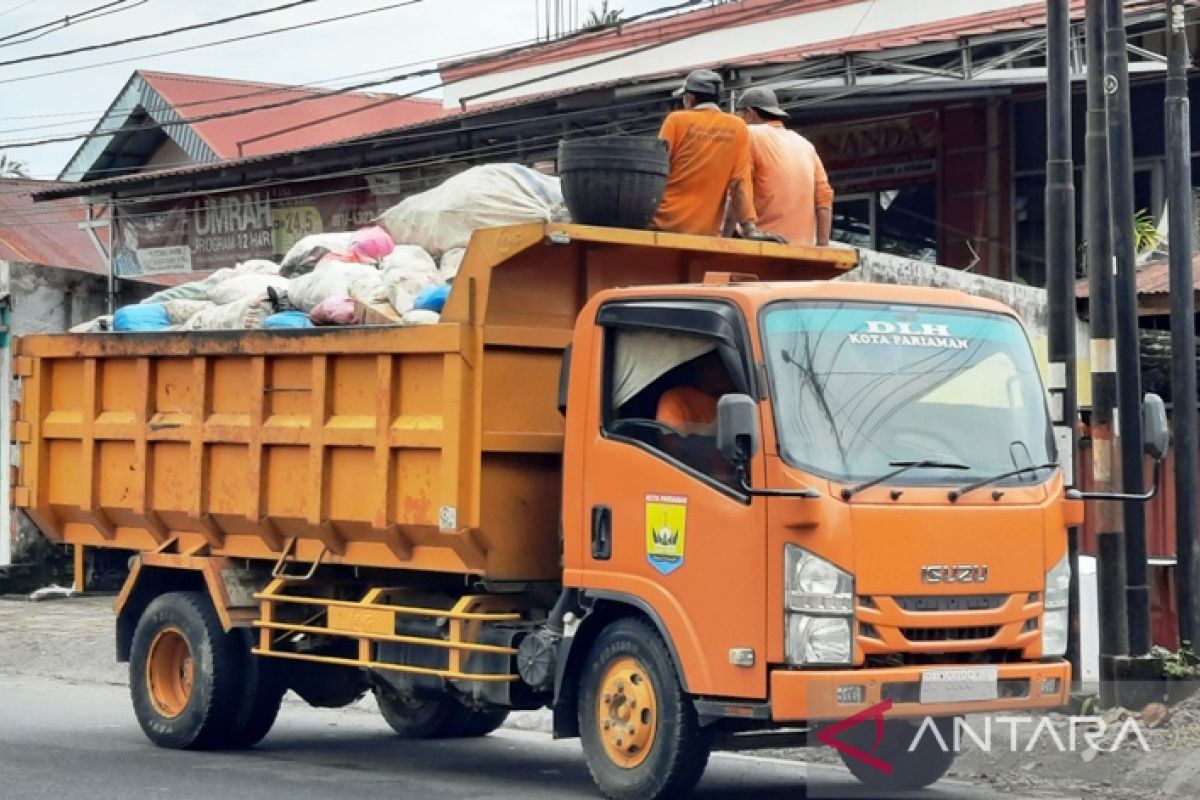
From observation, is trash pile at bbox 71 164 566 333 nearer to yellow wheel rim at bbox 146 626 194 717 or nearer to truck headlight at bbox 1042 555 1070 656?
yellow wheel rim at bbox 146 626 194 717

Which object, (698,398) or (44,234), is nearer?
(698,398)

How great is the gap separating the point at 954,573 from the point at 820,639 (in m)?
0.66

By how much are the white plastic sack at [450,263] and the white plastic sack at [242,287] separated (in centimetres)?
101

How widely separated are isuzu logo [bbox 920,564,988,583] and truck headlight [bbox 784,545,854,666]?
1.21ft

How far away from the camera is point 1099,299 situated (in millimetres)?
11195

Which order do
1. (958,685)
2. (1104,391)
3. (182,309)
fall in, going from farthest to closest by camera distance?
(182,309) < (1104,391) < (958,685)

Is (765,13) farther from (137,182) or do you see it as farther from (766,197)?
(766,197)

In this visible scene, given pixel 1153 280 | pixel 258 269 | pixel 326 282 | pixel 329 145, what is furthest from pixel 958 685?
pixel 329 145

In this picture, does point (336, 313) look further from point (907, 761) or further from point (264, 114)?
point (264, 114)

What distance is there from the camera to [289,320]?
10.6 meters

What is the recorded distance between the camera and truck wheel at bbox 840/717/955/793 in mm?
8914

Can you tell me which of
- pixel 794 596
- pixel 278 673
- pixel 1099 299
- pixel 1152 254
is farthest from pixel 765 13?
pixel 794 596

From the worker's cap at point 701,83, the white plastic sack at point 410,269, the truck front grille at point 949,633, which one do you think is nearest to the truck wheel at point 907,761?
the truck front grille at point 949,633

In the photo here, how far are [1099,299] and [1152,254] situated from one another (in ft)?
24.9
